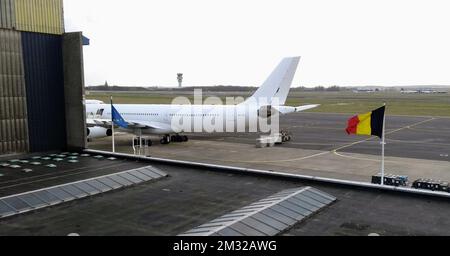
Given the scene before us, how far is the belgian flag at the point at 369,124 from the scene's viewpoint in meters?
25.7

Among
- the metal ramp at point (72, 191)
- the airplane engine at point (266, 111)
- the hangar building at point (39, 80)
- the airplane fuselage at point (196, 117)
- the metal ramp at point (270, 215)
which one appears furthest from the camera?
the airplane fuselage at point (196, 117)

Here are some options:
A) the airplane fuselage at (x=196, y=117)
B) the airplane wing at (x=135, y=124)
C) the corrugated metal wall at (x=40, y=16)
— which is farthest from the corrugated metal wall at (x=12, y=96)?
the airplane fuselage at (x=196, y=117)

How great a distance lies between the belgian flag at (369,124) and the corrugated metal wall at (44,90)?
24.9 metres

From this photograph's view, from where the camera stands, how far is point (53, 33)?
3566cm

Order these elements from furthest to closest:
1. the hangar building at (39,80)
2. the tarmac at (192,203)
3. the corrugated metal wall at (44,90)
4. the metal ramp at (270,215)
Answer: the corrugated metal wall at (44,90), the hangar building at (39,80), the tarmac at (192,203), the metal ramp at (270,215)

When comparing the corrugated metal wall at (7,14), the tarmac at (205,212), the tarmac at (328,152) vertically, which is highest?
the corrugated metal wall at (7,14)

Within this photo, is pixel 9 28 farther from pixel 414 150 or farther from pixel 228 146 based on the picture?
pixel 414 150

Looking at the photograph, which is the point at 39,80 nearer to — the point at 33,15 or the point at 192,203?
the point at 33,15

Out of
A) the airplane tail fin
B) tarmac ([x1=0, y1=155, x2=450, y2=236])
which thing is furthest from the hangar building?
the airplane tail fin

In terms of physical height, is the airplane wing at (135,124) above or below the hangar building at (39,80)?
below

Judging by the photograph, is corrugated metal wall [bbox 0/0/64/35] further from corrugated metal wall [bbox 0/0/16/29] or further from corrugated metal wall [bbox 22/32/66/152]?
corrugated metal wall [bbox 22/32/66/152]

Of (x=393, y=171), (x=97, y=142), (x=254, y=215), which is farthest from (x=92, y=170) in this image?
(x=97, y=142)

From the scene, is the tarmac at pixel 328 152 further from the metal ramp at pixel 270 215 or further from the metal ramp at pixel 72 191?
the metal ramp at pixel 72 191
